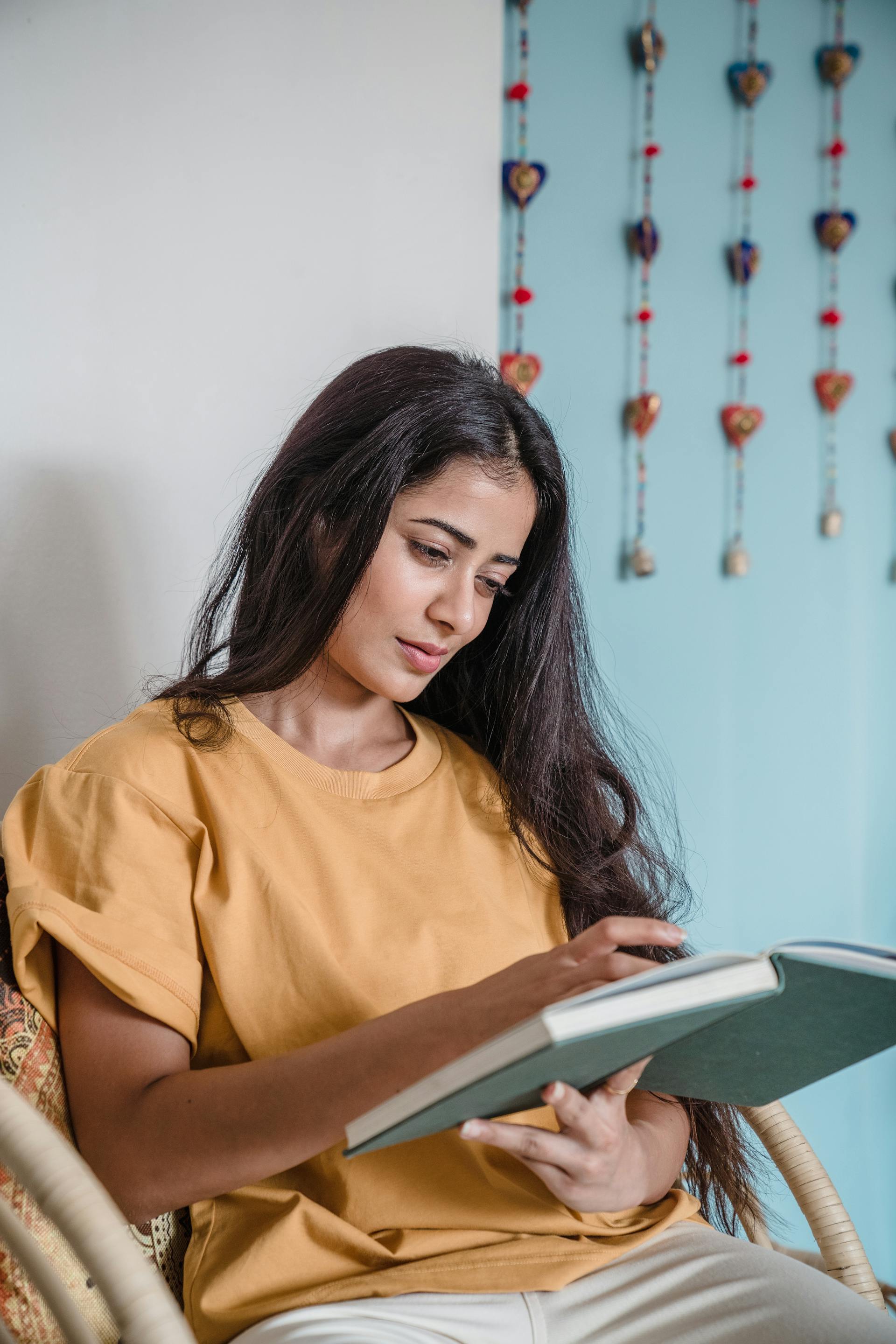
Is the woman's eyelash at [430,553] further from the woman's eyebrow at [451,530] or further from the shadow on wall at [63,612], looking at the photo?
the shadow on wall at [63,612]

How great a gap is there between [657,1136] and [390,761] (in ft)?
1.47

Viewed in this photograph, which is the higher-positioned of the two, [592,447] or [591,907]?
[592,447]

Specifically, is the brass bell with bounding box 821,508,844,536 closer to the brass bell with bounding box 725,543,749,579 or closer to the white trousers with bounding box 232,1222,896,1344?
the brass bell with bounding box 725,543,749,579

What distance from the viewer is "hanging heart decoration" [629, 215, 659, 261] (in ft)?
5.24

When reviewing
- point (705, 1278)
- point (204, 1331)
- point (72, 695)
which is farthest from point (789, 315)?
point (204, 1331)

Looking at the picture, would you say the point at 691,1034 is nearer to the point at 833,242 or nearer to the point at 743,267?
the point at 743,267

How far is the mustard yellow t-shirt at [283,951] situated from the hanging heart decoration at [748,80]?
1299 millimetres

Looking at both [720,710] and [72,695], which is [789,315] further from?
[72,695]

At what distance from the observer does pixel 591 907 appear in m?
1.14

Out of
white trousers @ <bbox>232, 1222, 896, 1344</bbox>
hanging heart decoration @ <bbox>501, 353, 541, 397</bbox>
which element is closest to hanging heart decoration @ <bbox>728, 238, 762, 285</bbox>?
hanging heart decoration @ <bbox>501, 353, 541, 397</bbox>

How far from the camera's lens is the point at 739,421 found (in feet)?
5.47

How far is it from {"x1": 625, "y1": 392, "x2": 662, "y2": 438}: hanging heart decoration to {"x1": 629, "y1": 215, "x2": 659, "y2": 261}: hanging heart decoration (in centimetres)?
21

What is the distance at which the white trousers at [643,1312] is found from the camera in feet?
2.57

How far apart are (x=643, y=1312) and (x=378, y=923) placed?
38 centimetres
